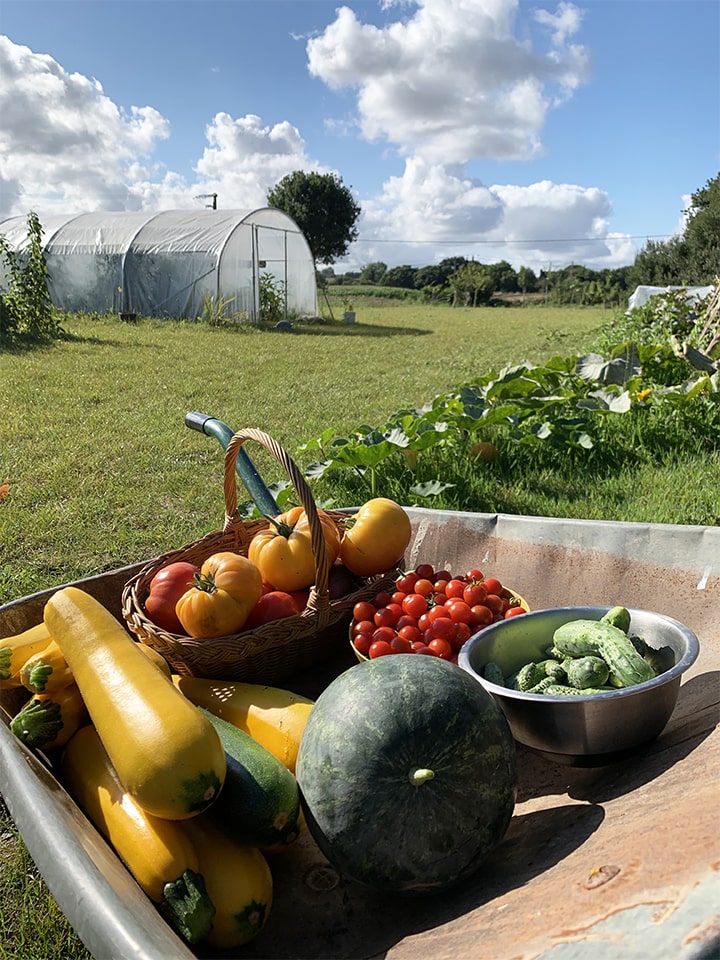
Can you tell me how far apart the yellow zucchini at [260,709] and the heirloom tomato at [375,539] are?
1.56ft

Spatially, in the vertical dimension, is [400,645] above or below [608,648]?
below

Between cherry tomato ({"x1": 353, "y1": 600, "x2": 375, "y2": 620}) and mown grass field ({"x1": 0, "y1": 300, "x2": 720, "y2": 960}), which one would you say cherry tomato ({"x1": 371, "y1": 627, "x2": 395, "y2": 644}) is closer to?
cherry tomato ({"x1": 353, "y1": 600, "x2": 375, "y2": 620})

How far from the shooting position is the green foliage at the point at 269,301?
17047 mm

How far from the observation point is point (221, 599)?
1898 millimetres

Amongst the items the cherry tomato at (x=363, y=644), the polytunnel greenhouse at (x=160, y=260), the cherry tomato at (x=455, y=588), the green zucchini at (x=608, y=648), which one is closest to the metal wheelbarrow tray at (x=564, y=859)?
the green zucchini at (x=608, y=648)

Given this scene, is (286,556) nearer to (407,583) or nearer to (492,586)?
(407,583)

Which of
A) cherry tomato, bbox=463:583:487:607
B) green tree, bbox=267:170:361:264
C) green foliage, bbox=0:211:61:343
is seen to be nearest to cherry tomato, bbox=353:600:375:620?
cherry tomato, bbox=463:583:487:607

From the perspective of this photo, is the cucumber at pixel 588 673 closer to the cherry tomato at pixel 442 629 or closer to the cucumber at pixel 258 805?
the cherry tomato at pixel 442 629

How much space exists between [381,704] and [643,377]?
4889 mm

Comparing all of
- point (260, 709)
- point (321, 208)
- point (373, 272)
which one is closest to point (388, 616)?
point (260, 709)

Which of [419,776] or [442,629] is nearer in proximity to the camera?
[419,776]

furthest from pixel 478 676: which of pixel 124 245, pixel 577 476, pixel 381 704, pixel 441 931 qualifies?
pixel 124 245

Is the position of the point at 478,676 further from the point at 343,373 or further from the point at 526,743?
the point at 343,373

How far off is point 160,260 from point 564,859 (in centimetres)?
1623
